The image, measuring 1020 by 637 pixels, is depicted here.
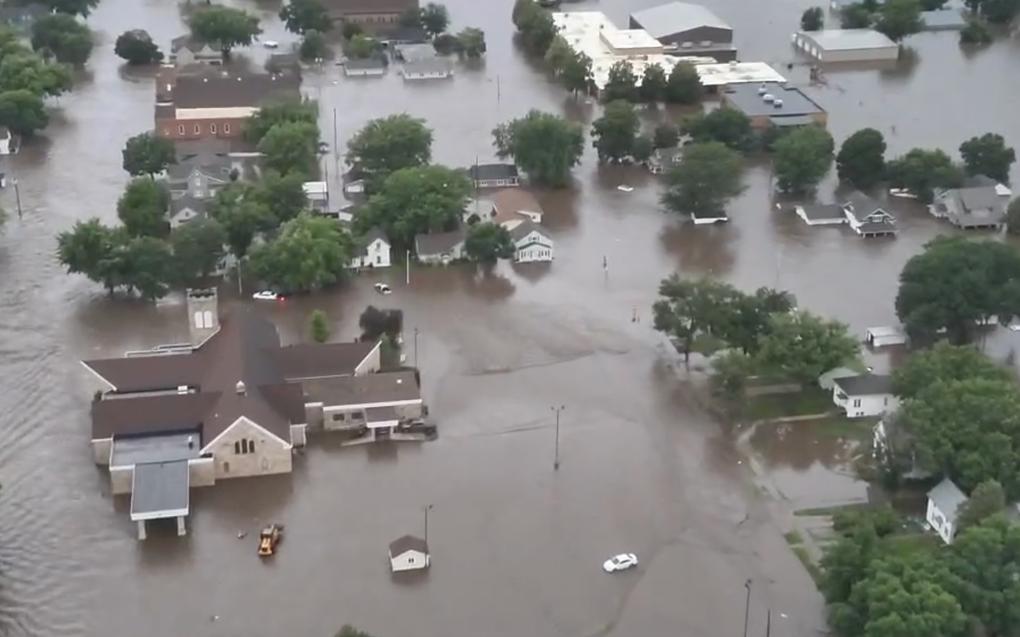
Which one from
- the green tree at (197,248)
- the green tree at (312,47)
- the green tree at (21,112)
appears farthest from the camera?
the green tree at (312,47)

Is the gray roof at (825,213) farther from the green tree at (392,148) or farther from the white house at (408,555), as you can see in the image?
the white house at (408,555)

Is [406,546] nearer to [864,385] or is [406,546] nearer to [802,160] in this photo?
[864,385]

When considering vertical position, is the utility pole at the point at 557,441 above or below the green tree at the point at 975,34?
below

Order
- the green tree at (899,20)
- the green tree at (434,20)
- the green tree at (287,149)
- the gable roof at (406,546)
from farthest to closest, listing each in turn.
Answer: the green tree at (434,20)
the green tree at (899,20)
the green tree at (287,149)
the gable roof at (406,546)

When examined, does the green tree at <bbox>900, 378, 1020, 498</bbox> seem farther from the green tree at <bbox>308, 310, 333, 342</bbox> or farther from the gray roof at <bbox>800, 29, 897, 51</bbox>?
the gray roof at <bbox>800, 29, 897, 51</bbox>

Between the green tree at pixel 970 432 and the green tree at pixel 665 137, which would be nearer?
the green tree at pixel 970 432

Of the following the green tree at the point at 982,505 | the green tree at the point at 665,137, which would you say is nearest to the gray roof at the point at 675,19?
the green tree at the point at 665,137
